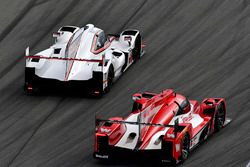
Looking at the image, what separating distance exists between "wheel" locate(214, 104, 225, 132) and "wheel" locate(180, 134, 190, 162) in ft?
7.44

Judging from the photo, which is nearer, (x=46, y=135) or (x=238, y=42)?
(x=46, y=135)

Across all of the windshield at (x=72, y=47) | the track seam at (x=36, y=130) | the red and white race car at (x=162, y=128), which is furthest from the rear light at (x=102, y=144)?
the windshield at (x=72, y=47)

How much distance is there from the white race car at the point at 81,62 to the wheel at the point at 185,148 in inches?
271

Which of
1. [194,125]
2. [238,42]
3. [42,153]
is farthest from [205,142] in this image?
[238,42]

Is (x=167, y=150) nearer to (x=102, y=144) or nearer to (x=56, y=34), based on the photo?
(x=102, y=144)

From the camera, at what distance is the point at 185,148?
96.7ft

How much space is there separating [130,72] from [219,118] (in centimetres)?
713

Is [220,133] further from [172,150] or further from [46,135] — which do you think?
[46,135]

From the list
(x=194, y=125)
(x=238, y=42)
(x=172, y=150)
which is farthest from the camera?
(x=238, y=42)

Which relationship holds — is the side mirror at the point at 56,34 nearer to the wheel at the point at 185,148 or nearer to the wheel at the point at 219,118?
the wheel at the point at 219,118

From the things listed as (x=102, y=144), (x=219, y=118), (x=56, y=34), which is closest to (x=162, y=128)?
(x=102, y=144)

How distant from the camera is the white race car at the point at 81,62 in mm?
35906

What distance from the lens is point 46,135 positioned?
32.7 m

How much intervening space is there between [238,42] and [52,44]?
731 centimetres
